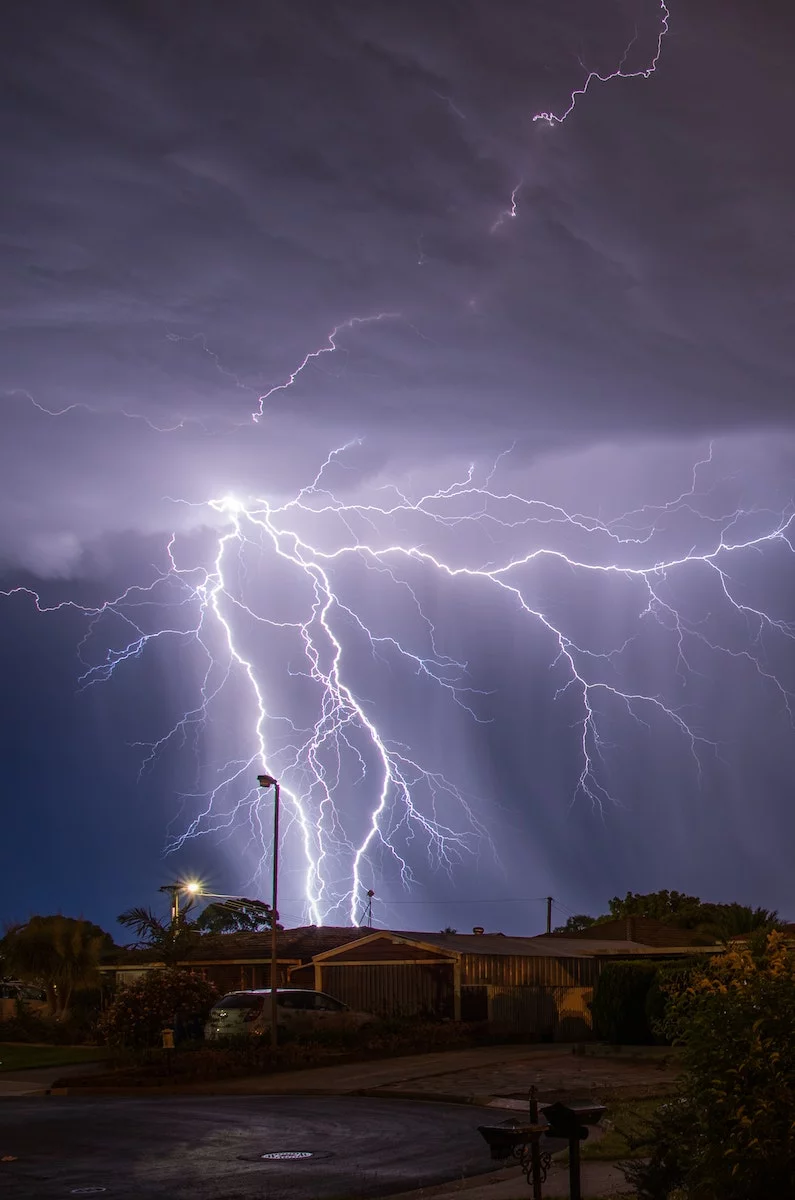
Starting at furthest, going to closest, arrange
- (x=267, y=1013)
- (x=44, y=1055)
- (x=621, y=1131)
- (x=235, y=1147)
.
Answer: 1. (x=44, y=1055)
2. (x=267, y=1013)
3. (x=235, y=1147)
4. (x=621, y=1131)

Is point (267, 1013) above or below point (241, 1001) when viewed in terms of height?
below

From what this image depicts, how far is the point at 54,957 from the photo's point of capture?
39.5 metres

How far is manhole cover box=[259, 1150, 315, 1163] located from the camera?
13.6 m

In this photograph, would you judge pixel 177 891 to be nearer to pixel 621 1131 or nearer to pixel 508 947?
pixel 508 947

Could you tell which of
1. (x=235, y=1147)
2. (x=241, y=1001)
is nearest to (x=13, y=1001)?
(x=241, y=1001)

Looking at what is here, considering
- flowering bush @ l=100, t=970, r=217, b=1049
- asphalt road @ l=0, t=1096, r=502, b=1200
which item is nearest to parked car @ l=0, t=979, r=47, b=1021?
flowering bush @ l=100, t=970, r=217, b=1049

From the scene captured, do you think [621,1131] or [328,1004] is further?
[328,1004]

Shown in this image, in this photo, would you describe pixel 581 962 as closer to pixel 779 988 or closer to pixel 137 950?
pixel 137 950

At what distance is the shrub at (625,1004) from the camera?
2800 centimetres

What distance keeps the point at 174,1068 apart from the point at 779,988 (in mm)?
19131

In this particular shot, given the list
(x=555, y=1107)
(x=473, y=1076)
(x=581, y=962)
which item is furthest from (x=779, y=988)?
(x=581, y=962)

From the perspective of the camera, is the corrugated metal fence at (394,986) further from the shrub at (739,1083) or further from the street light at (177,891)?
the shrub at (739,1083)

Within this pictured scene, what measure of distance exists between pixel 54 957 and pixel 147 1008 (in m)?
14.9

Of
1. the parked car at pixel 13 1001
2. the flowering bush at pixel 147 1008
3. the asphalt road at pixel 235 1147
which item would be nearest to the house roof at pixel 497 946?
the flowering bush at pixel 147 1008
